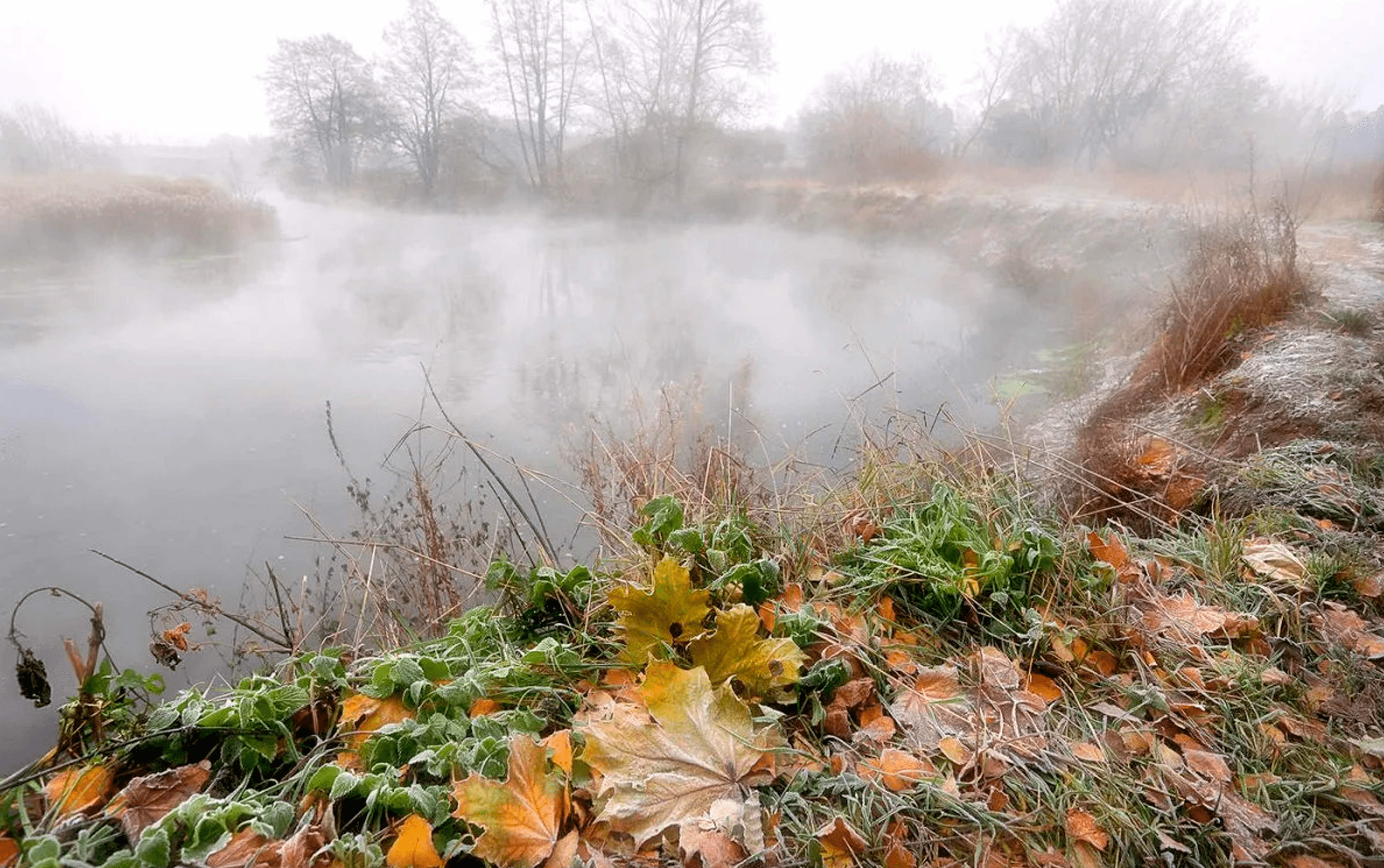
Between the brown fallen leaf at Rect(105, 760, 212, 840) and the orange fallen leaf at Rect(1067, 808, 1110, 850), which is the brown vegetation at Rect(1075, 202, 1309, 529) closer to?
the orange fallen leaf at Rect(1067, 808, 1110, 850)

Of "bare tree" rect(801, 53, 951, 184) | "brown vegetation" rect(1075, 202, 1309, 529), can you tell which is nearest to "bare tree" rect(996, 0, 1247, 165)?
"bare tree" rect(801, 53, 951, 184)

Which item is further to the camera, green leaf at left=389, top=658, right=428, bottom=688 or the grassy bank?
green leaf at left=389, top=658, right=428, bottom=688

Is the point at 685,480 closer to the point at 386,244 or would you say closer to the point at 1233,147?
the point at 386,244

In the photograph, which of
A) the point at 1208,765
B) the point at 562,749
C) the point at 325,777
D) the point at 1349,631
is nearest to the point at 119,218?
the point at 325,777

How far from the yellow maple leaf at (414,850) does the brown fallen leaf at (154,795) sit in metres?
0.38

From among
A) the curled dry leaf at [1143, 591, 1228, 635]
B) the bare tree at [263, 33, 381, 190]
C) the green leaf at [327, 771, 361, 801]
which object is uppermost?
the bare tree at [263, 33, 381, 190]

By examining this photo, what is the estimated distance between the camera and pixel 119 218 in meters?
14.8

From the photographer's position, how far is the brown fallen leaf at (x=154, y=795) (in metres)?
0.97

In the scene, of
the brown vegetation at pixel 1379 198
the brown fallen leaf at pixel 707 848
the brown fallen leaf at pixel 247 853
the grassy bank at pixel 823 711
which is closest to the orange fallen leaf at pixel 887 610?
the grassy bank at pixel 823 711

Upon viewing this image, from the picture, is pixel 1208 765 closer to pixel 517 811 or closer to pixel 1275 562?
pixel 1275 562

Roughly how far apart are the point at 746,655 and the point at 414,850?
659 millimetres

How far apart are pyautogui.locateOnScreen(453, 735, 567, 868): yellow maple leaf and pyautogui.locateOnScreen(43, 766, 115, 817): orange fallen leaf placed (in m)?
0.61

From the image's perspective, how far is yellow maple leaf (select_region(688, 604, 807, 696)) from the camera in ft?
4.21

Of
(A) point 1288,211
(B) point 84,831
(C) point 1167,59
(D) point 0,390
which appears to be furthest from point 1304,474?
(C) point 1167,59
